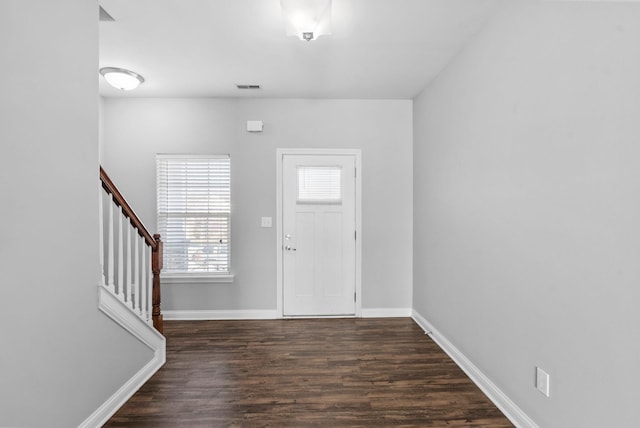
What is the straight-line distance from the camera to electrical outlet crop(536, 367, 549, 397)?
1.82 meters

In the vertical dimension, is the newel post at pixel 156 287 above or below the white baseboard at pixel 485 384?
above

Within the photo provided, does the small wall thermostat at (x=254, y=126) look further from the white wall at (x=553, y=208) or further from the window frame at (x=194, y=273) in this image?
the white wall at (x=553, y=208)

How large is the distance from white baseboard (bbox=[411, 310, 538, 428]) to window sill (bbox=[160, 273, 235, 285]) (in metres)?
2.34

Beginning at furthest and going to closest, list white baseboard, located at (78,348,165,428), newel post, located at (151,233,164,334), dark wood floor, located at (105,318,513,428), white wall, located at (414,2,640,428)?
newel post, located at (151,233,164,334) < dark wood floor, located at (105,318,513,428) < white baseboard, located at (78,348,165,428) < white wall, located at (414,2,640,428)

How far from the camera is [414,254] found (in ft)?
13.5

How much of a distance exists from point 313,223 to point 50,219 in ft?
8.91

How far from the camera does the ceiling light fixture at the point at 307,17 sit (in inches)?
80.9

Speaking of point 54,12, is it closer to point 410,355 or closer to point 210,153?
point 210,153

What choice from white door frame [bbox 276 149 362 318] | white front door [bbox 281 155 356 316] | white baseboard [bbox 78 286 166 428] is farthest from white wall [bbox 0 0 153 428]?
white front door [bbox 281 155 356 316]

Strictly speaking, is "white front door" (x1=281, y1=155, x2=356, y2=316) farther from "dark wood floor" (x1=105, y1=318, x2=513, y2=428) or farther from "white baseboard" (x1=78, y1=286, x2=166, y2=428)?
"white baseboard" (x1=78, y1=286, x2=166, y2=428)

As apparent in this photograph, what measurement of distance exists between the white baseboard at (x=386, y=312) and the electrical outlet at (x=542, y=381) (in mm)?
2292

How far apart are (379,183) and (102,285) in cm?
299

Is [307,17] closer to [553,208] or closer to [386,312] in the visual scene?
[553,208]

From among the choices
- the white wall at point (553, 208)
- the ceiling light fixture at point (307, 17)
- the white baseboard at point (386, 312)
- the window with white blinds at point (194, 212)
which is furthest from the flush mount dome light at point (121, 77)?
the white baseboard at point (386, 312)
